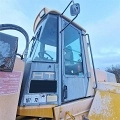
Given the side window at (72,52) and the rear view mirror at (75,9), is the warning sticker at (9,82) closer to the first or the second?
the side window at (72,52)

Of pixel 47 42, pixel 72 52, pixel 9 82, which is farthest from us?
pixel 72 52

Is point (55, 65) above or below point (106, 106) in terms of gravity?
above

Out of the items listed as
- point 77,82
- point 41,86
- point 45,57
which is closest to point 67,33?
point 45,57

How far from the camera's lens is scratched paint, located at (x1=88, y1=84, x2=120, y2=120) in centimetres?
225

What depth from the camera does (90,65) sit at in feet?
8.96

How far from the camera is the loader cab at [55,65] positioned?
1.94 metres

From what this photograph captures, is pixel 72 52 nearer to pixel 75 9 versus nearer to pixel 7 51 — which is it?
pixel 75 9

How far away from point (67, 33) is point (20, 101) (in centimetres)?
121

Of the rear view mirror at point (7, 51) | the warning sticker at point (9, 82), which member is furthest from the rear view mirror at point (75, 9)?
the warning sticker at point (9, 82)

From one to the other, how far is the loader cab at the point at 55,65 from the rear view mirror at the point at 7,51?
35 cm

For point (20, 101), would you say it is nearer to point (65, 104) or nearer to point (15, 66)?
point (15, 66)

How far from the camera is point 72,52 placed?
252 cm

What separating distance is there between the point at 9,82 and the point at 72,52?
1141 millimetres

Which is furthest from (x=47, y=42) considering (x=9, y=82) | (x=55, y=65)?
(x=9, y=82)
